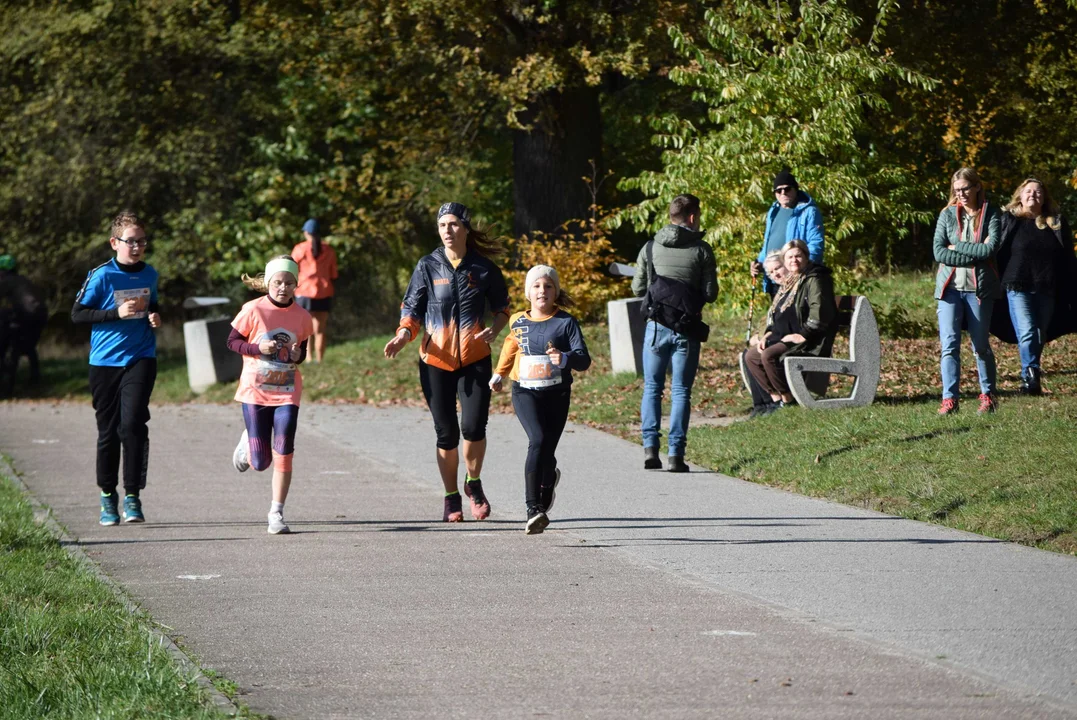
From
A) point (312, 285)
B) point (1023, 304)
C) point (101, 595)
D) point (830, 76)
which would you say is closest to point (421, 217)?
point (312, 285)

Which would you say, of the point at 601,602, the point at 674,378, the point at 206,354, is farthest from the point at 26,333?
the point at 601,602

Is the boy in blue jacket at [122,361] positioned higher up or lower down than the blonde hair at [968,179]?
lower down

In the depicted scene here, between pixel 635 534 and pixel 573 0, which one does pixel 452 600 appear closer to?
pixel 635 534

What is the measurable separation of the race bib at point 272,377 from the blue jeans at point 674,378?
10.4 feet

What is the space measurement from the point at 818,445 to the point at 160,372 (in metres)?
15.8

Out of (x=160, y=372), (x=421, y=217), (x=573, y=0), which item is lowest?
(x=160, y=372)

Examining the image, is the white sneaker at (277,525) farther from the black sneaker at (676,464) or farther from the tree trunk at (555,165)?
the tree trunk at (555,165)

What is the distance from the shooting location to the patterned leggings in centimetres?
882

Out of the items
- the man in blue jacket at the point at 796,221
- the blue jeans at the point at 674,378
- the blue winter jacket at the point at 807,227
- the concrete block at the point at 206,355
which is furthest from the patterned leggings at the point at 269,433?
the concrete block at the point at 206,355

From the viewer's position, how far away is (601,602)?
668 cm

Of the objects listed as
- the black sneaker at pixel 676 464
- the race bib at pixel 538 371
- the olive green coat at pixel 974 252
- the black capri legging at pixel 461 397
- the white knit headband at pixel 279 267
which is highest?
the white knit headband at pixel 279 267

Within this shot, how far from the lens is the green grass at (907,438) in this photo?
8648mm

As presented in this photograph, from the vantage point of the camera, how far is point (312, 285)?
2105cm

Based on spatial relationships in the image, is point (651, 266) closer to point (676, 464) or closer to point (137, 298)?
point (676, 464)
